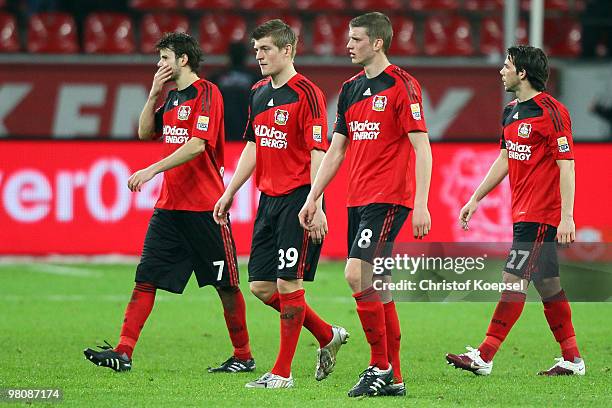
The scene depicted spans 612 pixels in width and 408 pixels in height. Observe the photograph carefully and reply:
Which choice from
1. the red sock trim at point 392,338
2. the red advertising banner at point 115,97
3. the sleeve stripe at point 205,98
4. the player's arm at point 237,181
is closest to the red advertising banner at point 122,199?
the red advertising banner at point 115,97

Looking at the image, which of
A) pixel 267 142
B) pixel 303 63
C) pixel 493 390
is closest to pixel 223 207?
pixel 267 142

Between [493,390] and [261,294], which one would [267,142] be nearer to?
[261,294]

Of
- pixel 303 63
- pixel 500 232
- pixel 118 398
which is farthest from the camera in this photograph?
pixel 303 63

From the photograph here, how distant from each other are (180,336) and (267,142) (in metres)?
2.57

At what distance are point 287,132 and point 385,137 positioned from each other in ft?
2.20

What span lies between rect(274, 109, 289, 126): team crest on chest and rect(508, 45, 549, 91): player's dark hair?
1.48 metres

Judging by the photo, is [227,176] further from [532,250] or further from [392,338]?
[392,338]

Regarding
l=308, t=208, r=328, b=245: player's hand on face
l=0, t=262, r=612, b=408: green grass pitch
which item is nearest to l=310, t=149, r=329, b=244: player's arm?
l=308, t=208, r=328, b=245: player's hand on face

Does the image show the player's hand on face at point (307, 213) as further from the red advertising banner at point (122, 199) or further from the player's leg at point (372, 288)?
the red advertising banner at point (122, 199)

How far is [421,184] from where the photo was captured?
6.55 meters

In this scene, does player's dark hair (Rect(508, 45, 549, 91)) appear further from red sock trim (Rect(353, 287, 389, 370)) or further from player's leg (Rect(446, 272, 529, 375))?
red sock trim (Rect(353, 287, 389, 370))

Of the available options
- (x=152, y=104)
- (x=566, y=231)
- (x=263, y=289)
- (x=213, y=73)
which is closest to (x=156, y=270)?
(x=263, y=289)

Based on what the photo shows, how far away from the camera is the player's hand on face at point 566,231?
23.4 ft

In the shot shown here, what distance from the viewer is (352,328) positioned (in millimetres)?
9734
